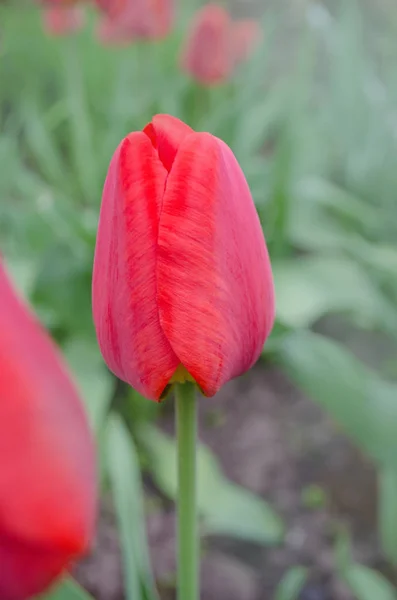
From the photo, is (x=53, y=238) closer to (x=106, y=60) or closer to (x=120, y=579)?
(x=120, y=579)

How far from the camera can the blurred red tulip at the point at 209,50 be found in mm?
1357

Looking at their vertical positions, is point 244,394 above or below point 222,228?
below

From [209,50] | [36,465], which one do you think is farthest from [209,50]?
[36,465]

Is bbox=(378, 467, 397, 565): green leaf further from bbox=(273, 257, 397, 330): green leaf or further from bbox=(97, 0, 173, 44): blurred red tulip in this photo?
bbox=(97, 0, 173, 44): blurred red tulip

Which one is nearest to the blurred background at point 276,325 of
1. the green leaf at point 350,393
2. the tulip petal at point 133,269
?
the green leaf at point 350,393

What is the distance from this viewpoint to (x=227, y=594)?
861 mm

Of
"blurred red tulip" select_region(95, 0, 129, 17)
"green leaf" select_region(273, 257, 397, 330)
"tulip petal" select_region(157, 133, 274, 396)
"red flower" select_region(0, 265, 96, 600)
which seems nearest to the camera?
"red flower" select_region(0, 265, 96, 600)

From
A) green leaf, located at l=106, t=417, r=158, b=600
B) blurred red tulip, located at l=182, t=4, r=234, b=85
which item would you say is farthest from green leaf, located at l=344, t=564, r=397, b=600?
blurred red tulip, located at l=182, t=4, r=234, b=85

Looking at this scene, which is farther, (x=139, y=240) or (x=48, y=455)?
(x=139, y=240)

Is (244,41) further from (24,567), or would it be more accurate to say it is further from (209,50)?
(24,567)

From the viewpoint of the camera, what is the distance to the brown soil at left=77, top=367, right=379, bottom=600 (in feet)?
2.88

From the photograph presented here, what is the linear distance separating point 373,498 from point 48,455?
0.86m

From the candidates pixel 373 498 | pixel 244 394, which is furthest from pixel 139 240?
pixel 244 394

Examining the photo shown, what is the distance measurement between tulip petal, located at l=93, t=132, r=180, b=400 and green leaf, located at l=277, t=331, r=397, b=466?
0.35 metres
